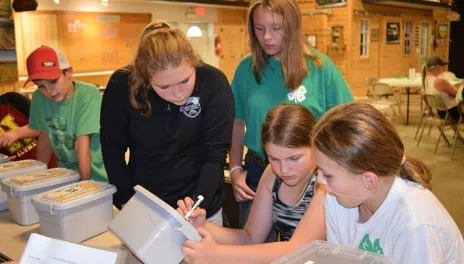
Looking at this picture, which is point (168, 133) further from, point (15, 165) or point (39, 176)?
point (15, 165)

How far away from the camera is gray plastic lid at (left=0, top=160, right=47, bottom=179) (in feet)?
6.50

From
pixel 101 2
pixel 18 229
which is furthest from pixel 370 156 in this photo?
pixel 101 2

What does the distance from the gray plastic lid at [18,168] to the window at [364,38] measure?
31.2ft

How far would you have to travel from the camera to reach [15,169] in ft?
6.61

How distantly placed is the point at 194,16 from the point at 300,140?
22.6 ft

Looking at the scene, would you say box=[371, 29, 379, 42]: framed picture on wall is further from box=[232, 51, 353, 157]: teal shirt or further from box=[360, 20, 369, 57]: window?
box=[232, 51, 353, 157]: teal shirt

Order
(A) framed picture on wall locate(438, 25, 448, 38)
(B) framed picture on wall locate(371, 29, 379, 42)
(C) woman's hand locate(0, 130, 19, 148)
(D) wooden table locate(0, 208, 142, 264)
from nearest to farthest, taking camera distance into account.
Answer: (D) wooden table locate(0, 208, 142, 264) → (C) woman's hand locate(0, 130, 19, 148) → (B) framed picture on wall locate(371, 29, 379, 42) → (A) framed picture on wall locate(438, 25, 448, 38)

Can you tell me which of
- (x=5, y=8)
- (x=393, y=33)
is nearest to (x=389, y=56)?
(x=393, y=33)

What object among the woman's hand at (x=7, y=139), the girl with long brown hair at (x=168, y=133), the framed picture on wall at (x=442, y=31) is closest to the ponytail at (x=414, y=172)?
the girl with long brown hair at (x=168, y=133)

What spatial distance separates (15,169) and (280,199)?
3.85 ft

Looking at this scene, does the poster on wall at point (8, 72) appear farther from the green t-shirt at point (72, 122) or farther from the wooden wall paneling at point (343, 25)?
the wooden wall paneling at point (343, 25)

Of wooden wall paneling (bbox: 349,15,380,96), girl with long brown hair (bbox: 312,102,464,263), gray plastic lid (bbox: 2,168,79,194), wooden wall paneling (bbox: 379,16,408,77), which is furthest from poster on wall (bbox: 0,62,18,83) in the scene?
wooden wall paneling (bbox: 379,16,408,77)

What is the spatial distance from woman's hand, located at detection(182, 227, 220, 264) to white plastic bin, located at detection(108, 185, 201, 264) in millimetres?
16

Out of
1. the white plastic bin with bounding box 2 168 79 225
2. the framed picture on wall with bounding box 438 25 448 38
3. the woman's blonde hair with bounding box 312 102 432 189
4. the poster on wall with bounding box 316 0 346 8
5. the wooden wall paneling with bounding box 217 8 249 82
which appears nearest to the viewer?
the woman's blonde hair with bounding box 312 102 432 189
